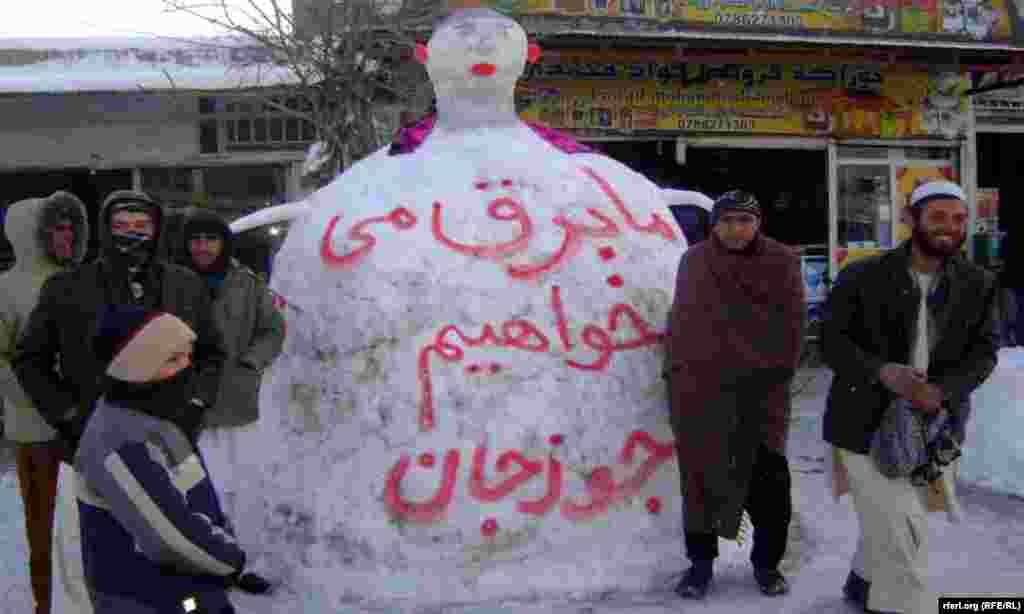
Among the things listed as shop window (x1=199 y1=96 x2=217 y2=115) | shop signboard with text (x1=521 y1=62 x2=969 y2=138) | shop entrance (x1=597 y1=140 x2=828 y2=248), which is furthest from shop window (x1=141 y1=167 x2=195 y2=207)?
shop entrance (x1=597 y1=140 x2=828 y2=248)

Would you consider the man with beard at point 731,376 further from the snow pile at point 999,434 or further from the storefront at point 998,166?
the storefront at point 998,166

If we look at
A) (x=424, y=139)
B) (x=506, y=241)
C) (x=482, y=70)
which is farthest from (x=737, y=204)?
(x=424, y=139)

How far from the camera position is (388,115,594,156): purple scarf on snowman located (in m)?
4.88

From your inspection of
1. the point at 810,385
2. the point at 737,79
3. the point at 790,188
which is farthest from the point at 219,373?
the point at 790,188

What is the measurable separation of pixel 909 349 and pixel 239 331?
8.27 ft

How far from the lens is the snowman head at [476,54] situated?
485cm

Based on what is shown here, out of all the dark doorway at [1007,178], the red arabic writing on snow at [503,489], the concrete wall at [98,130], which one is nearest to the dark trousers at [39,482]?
the red arabic writing on snow at [503,489]

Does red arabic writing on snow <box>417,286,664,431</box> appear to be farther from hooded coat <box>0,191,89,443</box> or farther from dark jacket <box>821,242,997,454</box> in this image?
hooded coat <box>0,191,89,443</box>

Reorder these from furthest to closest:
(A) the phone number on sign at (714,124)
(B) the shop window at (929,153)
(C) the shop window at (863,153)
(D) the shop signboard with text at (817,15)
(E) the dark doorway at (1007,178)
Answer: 1. (E) the dark doorway at (1007,178)
2. (B) the shop window at (929,153)
3. (C) the shop window at (863,153)
4. (A) the phone number on sign at (714,124)
5. (D) the shop signboard with text at (817,15)

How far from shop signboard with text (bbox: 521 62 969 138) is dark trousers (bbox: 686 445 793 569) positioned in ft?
23.1

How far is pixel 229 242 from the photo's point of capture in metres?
4.44

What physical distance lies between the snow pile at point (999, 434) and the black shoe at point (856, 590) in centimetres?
255

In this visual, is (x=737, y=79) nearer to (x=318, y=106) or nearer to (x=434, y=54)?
(x=318, y=106)

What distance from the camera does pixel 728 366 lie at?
4.11 m
